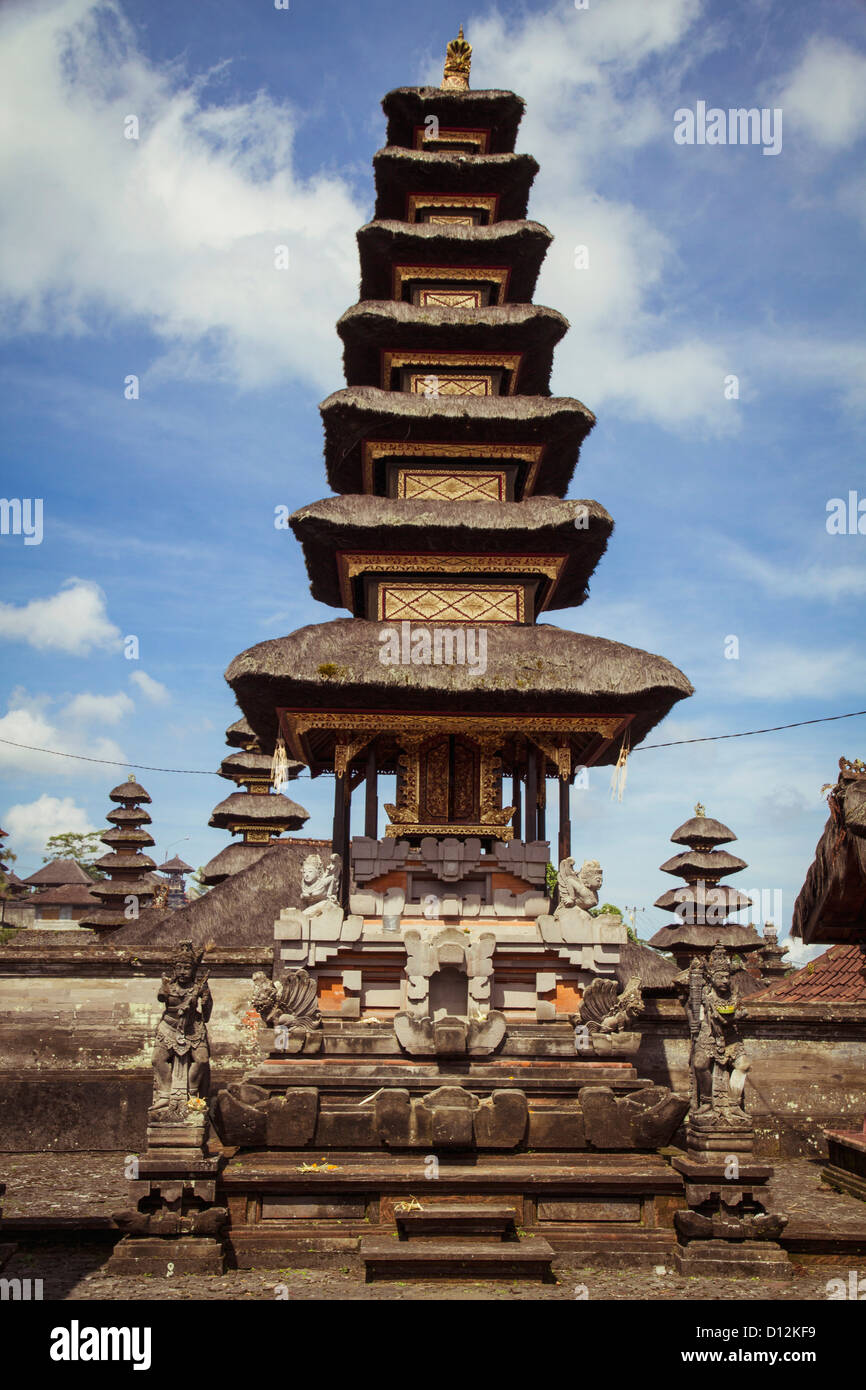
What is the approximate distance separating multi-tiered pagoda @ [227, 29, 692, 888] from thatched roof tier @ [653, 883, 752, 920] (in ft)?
52.6

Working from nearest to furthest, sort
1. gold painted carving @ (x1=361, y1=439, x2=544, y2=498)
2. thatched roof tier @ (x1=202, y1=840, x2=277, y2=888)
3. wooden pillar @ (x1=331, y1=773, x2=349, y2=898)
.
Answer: wooden pillar @ (x1=331, y1=773, x2=349, y2=898) → gold painted carving @ (x1=361, y1=439, x2=544, y2=498) → thatched roof tier @ (x1=202, y1=840, x2=277, y2=888)

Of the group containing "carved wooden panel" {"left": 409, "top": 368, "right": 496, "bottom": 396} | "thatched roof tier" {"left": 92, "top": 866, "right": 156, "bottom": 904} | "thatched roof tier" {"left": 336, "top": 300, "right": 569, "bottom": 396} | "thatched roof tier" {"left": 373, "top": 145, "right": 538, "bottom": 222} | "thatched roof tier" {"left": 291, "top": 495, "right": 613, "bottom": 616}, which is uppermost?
"thatched roof tier" {"left": 373, "top": 145, "right": 538, "bottom": 222}

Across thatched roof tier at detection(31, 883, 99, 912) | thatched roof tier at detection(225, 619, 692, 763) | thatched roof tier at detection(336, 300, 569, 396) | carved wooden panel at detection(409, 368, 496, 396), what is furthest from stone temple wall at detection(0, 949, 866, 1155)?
thatched roof tier at detection(31, 883, 99, 912)

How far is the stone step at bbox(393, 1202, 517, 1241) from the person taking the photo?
948cm

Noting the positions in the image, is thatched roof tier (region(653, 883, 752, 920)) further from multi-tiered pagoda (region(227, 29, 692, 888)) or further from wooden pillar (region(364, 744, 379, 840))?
wooden pillar (region(364, 744, 379, 840))

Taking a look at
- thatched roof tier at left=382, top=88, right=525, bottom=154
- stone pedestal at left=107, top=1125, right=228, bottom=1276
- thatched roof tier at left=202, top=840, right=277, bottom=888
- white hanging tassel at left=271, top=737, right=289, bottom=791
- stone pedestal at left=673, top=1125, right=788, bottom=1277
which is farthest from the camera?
thatched roof tier at left=202, top=840, right=277, bottom=888

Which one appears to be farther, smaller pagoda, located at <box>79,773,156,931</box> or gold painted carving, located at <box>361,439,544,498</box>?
smaller pagoda, located at <box>79,773,156,931</box>

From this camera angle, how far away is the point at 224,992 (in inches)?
650

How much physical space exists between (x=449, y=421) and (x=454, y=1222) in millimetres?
12513

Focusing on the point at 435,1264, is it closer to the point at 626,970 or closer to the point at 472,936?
the point at 472,936

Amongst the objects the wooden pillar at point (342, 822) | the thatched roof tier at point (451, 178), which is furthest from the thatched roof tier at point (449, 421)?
the wooden pillar at point (342, 822)

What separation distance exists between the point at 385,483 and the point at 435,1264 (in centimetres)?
1361

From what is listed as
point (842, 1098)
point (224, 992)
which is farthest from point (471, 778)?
point (842, 1098)

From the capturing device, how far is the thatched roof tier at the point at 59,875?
67.8 metres
